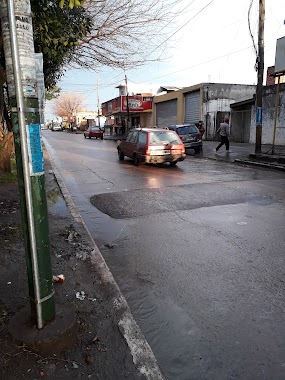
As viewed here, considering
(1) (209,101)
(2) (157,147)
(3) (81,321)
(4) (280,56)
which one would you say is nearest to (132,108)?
(1) (209,101)

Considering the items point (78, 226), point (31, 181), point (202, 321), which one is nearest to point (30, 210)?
point (31, 181)

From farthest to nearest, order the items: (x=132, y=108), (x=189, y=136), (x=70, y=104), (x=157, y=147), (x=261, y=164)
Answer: (x=70, y=104) < (x=132, y=108) < (x=189, y=136) < (x=261, y=164) < (x=157, y=147)

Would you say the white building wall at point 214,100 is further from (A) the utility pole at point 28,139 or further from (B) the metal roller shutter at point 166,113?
(A) the utility pole at point 28,139

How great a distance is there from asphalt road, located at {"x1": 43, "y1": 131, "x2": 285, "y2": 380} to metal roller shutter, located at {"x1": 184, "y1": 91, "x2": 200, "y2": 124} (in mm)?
22593

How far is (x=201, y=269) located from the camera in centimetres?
397

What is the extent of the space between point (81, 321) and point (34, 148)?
154 cm

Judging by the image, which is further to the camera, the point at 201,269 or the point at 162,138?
the point at 162,138

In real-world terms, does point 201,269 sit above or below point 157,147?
below

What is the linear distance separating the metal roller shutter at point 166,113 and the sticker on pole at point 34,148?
108 feet

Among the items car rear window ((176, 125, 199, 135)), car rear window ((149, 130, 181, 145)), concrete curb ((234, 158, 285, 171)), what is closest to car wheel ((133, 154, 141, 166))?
car rear window ((149, 130, 181, 145))

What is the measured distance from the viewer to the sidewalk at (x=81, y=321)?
228 centimetres

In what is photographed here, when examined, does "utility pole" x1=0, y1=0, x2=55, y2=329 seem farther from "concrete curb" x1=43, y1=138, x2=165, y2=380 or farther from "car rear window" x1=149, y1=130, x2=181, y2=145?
"car rear window" x1=149, y1=130, x2=181, y2=145

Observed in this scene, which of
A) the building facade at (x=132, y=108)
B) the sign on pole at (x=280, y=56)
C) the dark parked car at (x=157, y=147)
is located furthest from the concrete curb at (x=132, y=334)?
the building facade at (x=132, y=108)

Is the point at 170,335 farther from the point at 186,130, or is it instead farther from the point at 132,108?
the point at 132,108
